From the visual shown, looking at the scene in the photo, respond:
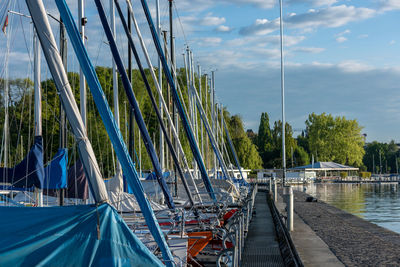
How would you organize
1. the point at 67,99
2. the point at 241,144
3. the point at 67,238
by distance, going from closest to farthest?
the point at 67,238 → the point at 67,99 → the point at 241,144

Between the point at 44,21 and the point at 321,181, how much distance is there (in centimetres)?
10412

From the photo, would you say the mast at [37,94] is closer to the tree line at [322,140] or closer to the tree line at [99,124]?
the tree line at [99,124]

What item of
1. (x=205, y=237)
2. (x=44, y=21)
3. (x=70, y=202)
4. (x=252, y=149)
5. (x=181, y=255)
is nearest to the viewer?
(x=44, y=21)

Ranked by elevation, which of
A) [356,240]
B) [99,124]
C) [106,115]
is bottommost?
[356,240]

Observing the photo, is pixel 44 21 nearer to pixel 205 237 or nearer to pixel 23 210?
pixel 23 210

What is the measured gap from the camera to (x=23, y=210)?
249 inches

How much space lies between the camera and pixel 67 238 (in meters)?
6.21

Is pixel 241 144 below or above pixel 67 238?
above

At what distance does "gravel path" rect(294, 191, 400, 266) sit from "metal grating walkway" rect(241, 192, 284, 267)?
1664mm

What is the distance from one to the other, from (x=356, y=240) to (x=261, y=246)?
131 inches

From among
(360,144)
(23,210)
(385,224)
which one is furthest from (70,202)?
(360,144)

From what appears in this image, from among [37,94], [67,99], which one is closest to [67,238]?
[67,99]

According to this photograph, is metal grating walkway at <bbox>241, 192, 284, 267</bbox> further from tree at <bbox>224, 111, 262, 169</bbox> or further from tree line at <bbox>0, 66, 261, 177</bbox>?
tree at <bbox>224, 111, 262, 169</bbox>

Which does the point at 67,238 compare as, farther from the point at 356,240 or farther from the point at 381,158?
the point at 381,158
